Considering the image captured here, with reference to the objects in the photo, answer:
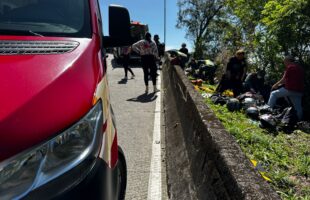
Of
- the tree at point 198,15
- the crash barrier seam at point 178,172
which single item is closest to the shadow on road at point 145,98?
the crash barrier seam at point 178,172

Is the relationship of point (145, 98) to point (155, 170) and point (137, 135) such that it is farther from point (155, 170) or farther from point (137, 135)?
point (155, 170)

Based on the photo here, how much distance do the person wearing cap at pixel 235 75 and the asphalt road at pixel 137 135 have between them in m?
1.95

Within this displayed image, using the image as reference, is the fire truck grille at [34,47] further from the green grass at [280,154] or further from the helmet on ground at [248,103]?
the helmet on ground at [248,103]

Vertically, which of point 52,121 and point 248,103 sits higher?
point 52,121

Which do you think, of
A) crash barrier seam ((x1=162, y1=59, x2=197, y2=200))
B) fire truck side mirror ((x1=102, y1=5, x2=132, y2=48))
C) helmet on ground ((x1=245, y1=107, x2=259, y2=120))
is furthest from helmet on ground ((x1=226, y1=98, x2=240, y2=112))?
fire truck side mirror ((x1=102, y1=5, x2=132, y2=48))

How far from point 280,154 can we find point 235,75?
19.3ft

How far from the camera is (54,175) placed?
1.75 m

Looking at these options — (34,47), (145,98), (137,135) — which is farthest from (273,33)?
(34,47)

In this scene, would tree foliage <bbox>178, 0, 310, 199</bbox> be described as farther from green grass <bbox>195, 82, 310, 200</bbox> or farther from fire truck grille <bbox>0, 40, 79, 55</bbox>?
fire truck grille <bbox>0, 40, 79, 55</bbox>

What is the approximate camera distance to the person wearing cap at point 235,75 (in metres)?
10.9

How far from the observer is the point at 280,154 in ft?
17.2

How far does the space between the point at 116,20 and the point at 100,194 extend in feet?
6.57

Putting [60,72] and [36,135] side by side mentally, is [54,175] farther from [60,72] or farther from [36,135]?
[60,72]

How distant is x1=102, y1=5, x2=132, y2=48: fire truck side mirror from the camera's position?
3.55m
